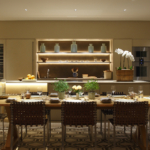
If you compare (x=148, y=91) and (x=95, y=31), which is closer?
(x=148, y=91)

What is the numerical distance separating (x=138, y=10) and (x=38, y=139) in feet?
11.8

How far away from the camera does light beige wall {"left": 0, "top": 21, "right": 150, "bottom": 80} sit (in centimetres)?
557

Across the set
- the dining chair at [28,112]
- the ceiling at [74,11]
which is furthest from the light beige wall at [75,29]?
the dining chair at [28,112]

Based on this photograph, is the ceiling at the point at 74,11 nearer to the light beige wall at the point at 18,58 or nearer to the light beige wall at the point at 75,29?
the light beige wall at the point at 75,29

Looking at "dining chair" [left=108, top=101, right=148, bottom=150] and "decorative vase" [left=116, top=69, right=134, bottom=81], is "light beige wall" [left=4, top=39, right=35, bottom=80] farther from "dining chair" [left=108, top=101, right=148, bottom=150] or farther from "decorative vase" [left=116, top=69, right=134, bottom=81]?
"dining chair" [left=108, top=101, right=148, bottom=150]

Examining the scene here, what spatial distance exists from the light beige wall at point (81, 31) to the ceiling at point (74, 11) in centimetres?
22

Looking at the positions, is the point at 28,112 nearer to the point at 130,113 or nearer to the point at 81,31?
the point at 130,113

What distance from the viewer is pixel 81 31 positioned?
18.4 ft

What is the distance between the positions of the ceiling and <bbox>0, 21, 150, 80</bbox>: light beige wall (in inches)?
8.5

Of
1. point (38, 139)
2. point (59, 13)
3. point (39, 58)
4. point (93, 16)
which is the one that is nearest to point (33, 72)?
point (39, 58)

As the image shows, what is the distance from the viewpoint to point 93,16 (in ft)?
16.9

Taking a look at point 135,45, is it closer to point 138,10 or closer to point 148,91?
point 138,10

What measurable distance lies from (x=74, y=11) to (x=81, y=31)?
0.96m

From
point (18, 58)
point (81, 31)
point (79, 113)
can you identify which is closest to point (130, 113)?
point (79, 113)
